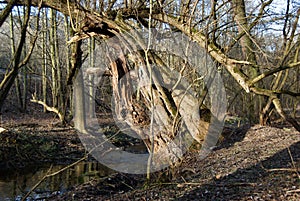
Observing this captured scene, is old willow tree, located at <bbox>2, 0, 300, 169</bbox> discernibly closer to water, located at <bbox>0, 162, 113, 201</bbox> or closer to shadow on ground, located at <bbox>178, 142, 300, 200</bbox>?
shadow on ground, located at <bbox>178, 142, 300, 200</bbox>

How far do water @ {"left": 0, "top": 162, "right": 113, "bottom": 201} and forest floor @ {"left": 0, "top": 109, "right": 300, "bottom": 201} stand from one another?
520mm

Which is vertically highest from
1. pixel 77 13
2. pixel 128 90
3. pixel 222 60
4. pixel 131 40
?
pixel 77 13

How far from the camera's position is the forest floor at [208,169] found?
170 inches

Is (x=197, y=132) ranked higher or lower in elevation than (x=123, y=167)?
higher

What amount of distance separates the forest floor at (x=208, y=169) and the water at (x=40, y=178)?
1.71 feet

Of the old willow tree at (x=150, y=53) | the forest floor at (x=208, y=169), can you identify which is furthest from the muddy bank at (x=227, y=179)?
the old willow tree at (x=150, y=53)

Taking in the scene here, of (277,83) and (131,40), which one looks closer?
(131,40)

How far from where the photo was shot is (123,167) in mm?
8148

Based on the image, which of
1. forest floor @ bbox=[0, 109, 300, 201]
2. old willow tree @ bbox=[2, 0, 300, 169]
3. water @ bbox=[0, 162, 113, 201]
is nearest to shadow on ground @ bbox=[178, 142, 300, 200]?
forest floor @ bbox=[0, 109, 300, 201]

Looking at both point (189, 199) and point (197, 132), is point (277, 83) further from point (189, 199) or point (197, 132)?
point (189, 199)

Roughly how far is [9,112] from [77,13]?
12248mm

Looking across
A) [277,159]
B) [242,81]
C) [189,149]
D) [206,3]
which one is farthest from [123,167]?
[242,81]

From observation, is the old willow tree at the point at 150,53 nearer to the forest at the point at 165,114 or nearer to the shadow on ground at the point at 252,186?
the forest at the point at 165,114

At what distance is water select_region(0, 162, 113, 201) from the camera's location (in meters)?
6.08
